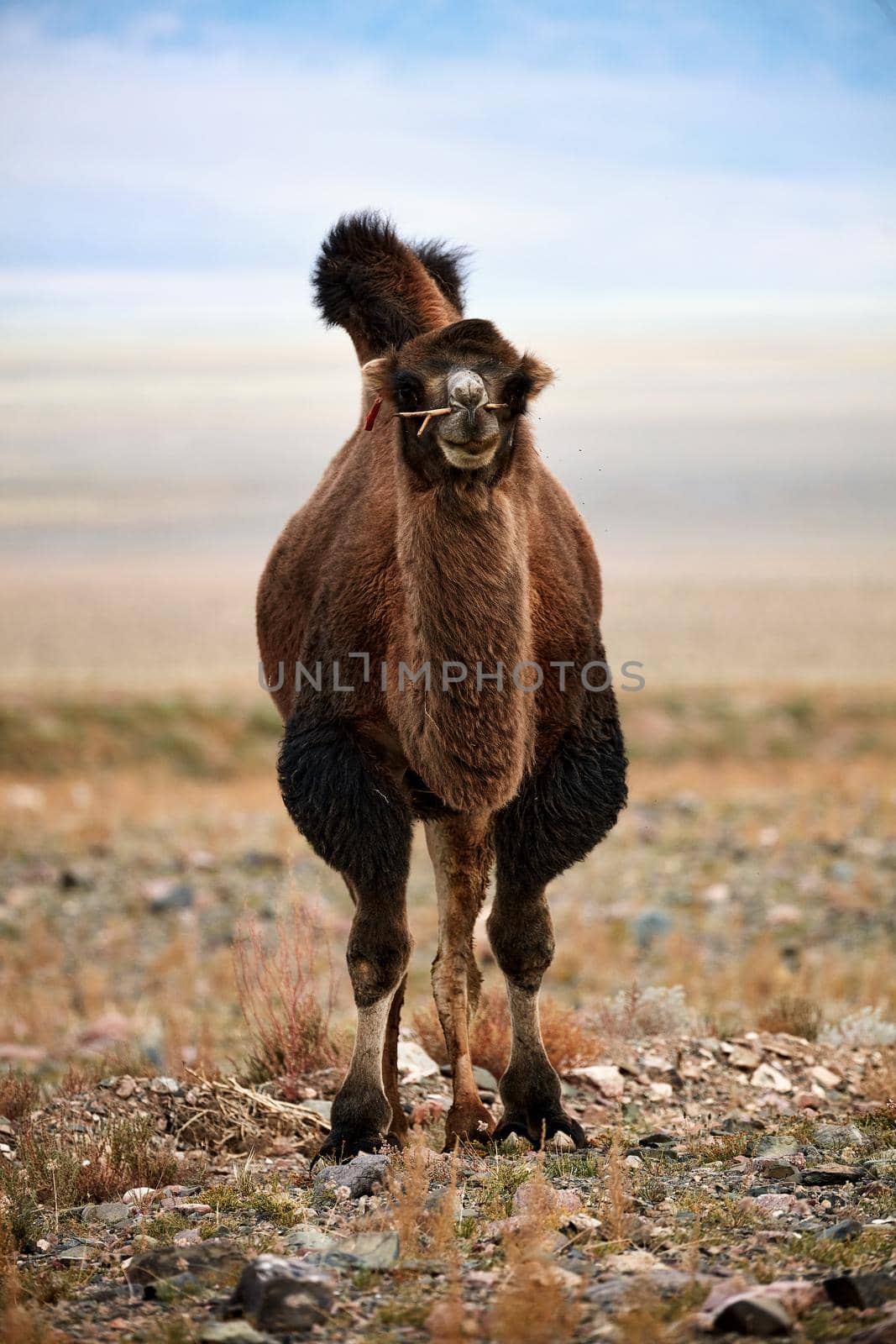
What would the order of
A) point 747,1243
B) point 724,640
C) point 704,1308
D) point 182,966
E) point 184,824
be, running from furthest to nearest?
1. point 724,640
2. point 184,824
3. point 182,966
4. point 747,1243
5. point 704,1308

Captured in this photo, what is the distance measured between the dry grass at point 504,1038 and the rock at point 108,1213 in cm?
224

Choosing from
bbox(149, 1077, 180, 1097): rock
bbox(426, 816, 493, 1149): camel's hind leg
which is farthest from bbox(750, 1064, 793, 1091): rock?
bbox(149, 1077, 180, 1097): rock

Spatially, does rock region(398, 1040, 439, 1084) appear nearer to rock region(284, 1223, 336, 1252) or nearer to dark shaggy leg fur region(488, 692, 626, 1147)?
dark shaggy leg fur region(488, 692, 626, 1147)

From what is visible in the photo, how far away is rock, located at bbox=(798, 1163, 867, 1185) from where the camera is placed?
18.7 feet

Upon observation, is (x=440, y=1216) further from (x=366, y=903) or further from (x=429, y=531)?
(x=429, y=531)

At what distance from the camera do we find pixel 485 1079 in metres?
7.99

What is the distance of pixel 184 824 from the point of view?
1959 centimetres

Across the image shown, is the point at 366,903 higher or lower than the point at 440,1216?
higher

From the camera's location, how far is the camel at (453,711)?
6.29 m

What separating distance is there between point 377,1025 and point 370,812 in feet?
3.15

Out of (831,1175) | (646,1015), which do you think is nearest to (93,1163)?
(831,1175)

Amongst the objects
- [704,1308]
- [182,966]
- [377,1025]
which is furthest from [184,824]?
[704,1308]

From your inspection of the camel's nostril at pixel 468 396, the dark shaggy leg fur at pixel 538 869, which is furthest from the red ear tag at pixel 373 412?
the dark shaggy leg fur at pixel 538 869

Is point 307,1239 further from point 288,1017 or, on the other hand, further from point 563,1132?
point 288,1017
